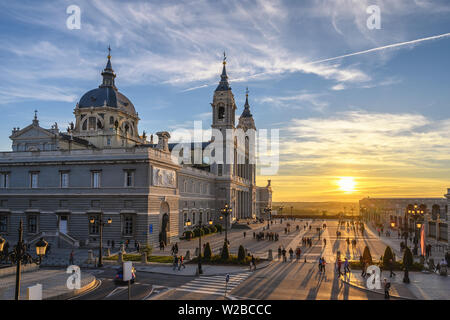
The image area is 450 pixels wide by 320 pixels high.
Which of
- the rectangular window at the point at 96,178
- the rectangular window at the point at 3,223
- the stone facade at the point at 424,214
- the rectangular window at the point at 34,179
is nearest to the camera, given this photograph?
the rectangular window at the point at 96,178

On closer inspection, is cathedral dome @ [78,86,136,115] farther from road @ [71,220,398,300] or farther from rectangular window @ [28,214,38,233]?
road @ [71,220,398,300]

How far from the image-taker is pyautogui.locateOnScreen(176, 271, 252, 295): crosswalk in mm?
24969

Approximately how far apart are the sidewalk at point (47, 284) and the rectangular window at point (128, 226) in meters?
15.1

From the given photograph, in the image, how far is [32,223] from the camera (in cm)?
4772

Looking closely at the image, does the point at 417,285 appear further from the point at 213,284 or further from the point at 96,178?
the point at 96,178

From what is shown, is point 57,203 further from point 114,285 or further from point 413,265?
point 413,265

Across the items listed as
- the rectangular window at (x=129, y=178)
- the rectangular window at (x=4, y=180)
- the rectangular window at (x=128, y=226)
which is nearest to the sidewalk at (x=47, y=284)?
the rectangular window at (x=128, y=226)

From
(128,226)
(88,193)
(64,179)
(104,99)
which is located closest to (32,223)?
(64,179)

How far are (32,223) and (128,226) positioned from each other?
41.5 ft

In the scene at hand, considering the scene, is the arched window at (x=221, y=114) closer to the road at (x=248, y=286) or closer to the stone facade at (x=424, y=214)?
the stone facade at (x=424, y=214)

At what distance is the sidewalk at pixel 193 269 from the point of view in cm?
3086

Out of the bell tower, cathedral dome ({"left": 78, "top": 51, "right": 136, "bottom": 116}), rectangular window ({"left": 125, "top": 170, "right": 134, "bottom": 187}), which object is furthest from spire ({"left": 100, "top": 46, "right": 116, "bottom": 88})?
rectangular window ({"left": 125, "top": 170, "right": 134, "bottom": 187})

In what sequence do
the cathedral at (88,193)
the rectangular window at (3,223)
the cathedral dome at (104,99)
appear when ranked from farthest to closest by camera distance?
the cathedral dome at (104,99) < the rectangular window at (3,223) < the cathedral at (88,193)

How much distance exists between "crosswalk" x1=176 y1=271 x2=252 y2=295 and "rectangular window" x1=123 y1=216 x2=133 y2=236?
58.4 feet
